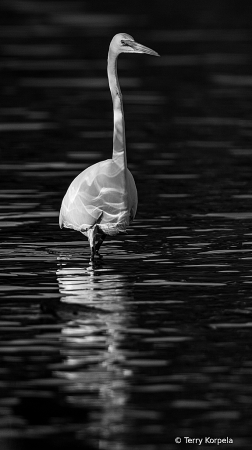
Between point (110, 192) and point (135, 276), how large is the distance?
40.5 inches

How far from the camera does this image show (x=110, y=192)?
1301 centimetres

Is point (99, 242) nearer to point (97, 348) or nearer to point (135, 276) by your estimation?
point (135, 276)

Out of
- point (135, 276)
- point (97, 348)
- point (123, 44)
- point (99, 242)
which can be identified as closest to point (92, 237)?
point (99, 242)

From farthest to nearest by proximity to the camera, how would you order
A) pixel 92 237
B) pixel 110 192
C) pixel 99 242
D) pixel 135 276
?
pixel 99 242, pixel 92 237, pixel 110 192, pixel 135 276

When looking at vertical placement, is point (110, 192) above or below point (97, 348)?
above

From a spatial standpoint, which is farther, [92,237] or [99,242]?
[99,242]

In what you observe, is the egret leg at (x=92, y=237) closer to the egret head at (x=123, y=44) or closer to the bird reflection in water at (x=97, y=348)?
the bird reflection in water at (x=97, y=348)

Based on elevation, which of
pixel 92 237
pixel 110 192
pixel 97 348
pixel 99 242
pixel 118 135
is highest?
pixel 118 135

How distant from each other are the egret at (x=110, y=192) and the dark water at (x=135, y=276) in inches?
16.3

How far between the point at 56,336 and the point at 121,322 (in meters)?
0.69

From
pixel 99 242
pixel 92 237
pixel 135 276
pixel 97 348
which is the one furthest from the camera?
pixel 99 242

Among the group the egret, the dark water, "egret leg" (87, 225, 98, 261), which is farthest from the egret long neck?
the dark water

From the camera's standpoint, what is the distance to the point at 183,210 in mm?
15875

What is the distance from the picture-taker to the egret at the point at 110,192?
512 inches
